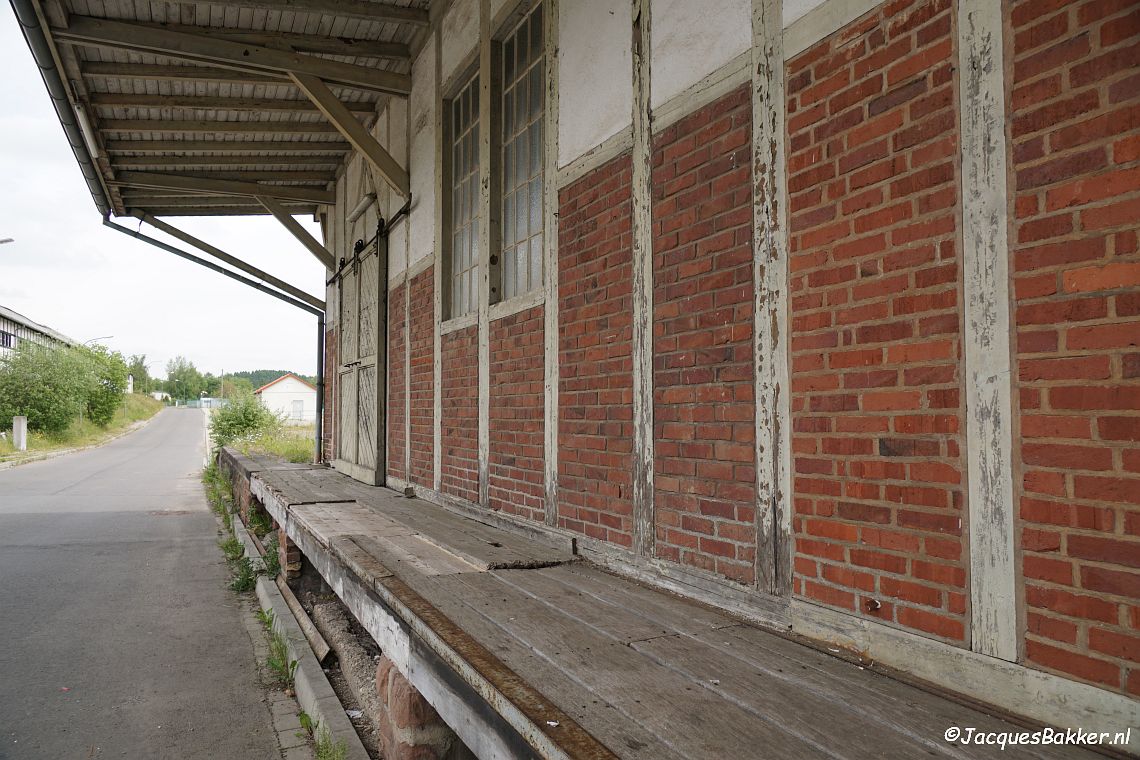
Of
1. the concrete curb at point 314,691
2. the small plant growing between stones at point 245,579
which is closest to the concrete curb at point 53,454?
the small plant growing between stones at point 245,579

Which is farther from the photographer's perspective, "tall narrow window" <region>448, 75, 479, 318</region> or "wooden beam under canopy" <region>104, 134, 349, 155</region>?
"wooden beam under canopy" <region>104, 134, 349, 155</region>

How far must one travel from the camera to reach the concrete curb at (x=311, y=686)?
3.39 meters

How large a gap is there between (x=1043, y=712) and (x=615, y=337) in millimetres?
2074

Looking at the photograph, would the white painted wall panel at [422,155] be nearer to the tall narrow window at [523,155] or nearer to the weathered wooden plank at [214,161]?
the tall narrow window at [523,155]

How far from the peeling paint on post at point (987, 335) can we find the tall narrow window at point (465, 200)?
3609 mm

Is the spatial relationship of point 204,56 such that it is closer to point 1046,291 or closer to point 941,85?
point 941,85

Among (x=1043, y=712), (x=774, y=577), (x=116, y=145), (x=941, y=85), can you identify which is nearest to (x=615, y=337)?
(x=774, y=577)

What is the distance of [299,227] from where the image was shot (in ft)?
32.9

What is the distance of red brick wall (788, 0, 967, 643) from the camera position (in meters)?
1.86

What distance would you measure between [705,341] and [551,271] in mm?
1359

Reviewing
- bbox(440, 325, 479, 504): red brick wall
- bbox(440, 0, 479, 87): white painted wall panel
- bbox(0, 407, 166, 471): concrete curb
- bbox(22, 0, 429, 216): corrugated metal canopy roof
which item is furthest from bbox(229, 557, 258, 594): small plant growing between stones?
bbox(0, 407, 166, 471): concrete curb

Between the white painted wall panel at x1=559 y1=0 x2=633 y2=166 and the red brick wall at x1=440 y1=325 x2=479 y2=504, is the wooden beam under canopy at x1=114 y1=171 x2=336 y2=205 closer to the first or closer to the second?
the red brick wall at x1=440 y1=325 x2=479 y2=504

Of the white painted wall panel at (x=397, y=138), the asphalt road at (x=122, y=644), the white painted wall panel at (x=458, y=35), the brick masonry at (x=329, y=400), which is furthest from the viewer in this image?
the brick masonry at (x=329, y=400)

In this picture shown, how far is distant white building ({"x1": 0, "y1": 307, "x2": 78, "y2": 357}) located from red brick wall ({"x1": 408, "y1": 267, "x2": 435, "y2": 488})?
39946 mm
